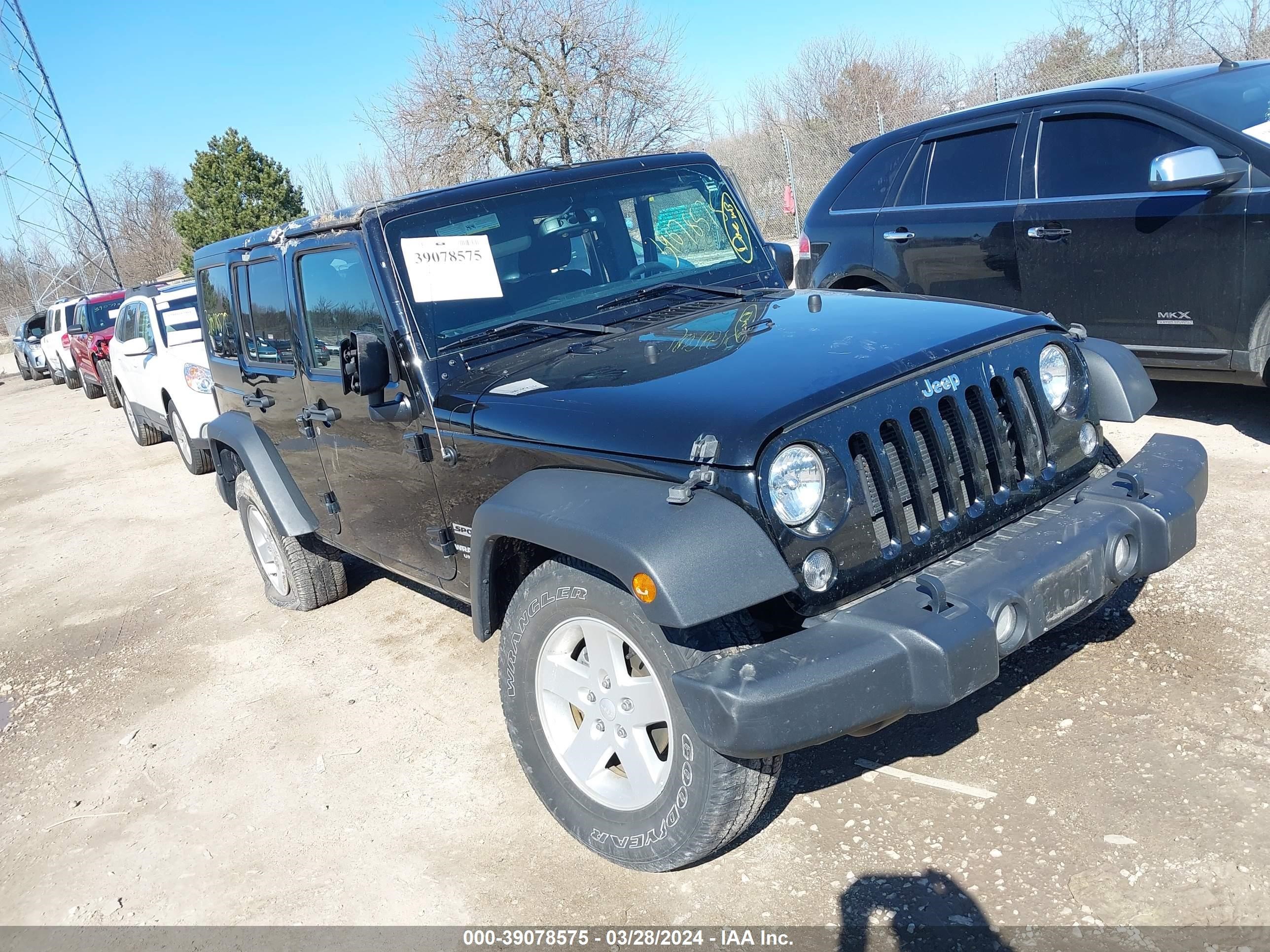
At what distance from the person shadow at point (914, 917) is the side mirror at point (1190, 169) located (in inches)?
147

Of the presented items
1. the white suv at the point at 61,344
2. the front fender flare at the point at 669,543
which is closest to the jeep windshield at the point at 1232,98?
the front fender flare at the point at 669,543

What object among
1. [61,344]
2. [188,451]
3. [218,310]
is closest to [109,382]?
[61,344]

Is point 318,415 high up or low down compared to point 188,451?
up

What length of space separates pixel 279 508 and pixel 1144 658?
12.3 ft

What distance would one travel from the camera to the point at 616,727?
2873 millimetres

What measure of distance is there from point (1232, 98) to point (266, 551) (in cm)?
575

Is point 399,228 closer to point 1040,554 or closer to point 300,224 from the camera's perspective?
point 300,224

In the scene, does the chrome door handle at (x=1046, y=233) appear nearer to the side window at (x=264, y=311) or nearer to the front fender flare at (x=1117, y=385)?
the front fender flare at (x=1117, y=385)

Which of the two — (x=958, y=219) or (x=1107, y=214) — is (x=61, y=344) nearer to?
(x=958, y=219)

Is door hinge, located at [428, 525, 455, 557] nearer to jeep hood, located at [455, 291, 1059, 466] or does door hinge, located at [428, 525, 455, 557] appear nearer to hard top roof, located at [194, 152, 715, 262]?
jeep hood, located at [455, 291, 1059, 466]

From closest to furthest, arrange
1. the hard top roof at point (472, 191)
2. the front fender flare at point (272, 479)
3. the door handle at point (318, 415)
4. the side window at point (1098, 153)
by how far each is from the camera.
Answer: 1. the hard top roof at point (472, 191)
2. the door handle at point (318, 415)
3. the front fender flare at point (272, 479)
4. the side window at point (1098, 153)

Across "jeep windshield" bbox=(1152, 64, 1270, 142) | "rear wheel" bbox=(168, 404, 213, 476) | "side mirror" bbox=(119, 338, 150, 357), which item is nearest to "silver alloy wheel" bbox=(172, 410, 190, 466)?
"rear wheel" bbox=(168, 404, 213, 476)

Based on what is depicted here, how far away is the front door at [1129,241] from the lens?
5.18m

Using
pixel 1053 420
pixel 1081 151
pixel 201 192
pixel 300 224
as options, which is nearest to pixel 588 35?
pixel 201 192
